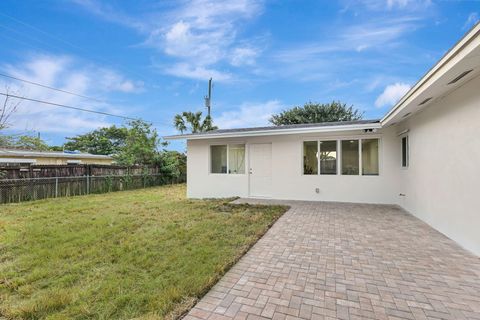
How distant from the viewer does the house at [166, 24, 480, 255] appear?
3.43 metres


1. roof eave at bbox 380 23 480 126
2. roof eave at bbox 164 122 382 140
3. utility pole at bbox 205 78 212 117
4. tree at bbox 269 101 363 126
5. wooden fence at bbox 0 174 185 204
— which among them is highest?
utility pole at bbox 205 78 212 117

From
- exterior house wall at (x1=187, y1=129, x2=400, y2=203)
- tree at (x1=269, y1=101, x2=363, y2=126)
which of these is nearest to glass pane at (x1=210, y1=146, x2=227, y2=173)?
exterior house wall at (x1=187, y1=129, x2=400, y2=203)

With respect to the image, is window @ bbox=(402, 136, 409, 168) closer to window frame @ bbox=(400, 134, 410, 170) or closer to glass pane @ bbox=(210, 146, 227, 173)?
window frame @ bbox=(400, 134, 410, 170)

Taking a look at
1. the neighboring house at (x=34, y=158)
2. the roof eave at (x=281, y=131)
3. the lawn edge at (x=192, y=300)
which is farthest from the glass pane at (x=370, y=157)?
the neighboring house at (x=34, y=158)

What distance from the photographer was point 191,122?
68.6 feet

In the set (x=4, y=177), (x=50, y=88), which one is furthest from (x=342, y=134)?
(x=50, y=88)

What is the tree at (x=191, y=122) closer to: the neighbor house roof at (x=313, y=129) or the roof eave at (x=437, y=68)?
the neighbor house roof at (x=313, y=129)

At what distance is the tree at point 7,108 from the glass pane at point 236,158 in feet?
19.7

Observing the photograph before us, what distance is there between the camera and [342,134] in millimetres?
7648

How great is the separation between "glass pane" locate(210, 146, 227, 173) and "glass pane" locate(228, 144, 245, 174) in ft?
0.68

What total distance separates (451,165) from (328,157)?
12.8 ft

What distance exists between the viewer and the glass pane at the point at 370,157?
7402 mm

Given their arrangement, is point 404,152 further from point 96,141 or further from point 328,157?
point 96,141

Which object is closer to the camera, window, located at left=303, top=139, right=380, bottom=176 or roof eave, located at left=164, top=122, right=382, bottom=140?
roof eave, located at left=164, top=122, right=382, bottom=140
